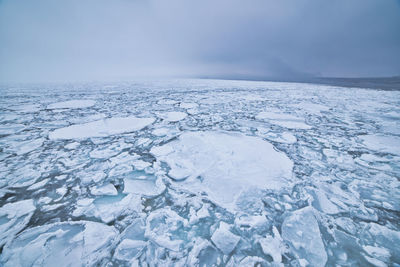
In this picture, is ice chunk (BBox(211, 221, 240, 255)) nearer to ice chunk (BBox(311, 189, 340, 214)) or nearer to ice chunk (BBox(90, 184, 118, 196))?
ice chunk (BBox(311, 189, 340, 214))

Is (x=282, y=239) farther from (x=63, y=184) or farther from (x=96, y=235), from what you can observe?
(x=63, y=184)

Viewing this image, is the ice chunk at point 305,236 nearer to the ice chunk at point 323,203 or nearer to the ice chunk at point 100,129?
the ice chunk at point 323,203

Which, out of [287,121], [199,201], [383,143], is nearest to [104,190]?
[199,201]

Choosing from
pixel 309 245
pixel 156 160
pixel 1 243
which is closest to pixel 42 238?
pixel 1 243

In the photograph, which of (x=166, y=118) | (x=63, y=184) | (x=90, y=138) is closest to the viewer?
(x=63, y=184)

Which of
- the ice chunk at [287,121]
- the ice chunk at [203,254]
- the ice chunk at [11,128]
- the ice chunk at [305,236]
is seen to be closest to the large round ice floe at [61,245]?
the ice chunk at [203,254]

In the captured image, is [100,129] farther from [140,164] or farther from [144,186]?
[144,186]
